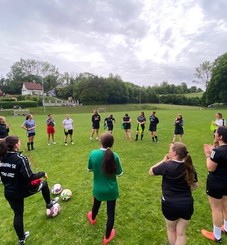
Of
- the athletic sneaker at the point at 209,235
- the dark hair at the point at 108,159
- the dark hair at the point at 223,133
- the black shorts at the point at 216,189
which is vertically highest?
the dark hair at the point at 223,133

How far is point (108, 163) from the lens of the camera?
3943 millimetres

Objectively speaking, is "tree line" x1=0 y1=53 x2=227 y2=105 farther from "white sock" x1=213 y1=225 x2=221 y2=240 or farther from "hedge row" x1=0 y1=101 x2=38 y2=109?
"white sock" x1=213 y1=225 x2=221 y2=240

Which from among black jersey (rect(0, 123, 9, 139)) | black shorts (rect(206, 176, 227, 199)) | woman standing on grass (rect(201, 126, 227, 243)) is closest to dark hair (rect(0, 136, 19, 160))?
woman standing on grass (rect(201, 126, 227, 243))

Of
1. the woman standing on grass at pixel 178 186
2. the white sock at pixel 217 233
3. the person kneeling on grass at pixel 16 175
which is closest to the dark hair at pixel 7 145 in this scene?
the person kneeling on grass at pixel 16 175

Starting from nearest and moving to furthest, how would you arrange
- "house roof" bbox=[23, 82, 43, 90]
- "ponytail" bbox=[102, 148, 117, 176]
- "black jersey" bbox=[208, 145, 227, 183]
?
"black jersey" bbox=[208, 145, 227, 183] < "ponytail" bbox=[102, 148, 117, 176] < "house roof" bbox=[23, 82, 43, 90]

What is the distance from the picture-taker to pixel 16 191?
4.02 m

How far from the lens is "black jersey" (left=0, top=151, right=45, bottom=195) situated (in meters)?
3.90

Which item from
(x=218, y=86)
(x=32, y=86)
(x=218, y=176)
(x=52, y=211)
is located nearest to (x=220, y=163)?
(x=218, y=176)

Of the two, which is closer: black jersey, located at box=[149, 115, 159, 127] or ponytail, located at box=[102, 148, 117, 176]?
ponytail, located at box=[102, 148, 117, 176]

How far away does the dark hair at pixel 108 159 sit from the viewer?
395 cm

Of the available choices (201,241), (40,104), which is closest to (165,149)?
(201,241)

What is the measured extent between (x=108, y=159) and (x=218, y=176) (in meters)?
2.11

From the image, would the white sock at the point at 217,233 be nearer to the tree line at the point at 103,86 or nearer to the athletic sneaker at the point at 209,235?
the athletic sneaker at the point at 209,235

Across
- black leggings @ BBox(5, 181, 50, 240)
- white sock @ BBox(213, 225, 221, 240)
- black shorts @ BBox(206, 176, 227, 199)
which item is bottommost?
white sock @ BBox(213, 225, 221, 240)
